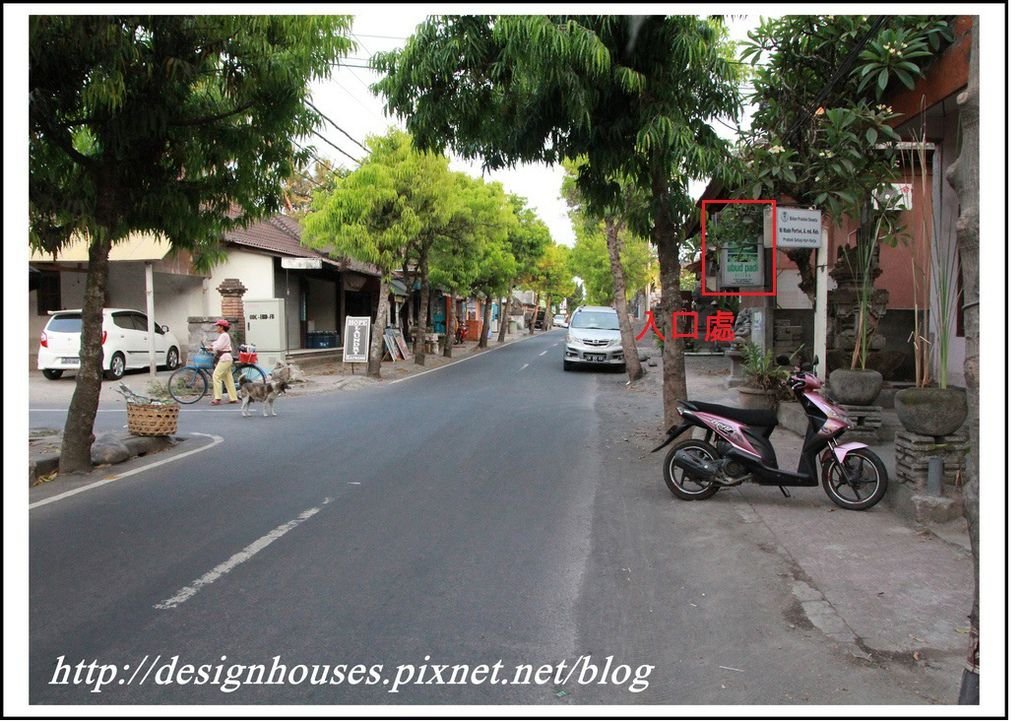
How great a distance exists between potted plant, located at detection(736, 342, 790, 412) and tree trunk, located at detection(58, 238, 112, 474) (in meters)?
9.07

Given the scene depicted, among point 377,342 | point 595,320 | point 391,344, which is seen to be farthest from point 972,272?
point 391,344

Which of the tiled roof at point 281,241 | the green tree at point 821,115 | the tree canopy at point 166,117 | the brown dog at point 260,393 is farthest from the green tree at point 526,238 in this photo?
the tree canopy at point 166,117

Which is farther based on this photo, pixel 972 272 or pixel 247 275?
pixel 247 275

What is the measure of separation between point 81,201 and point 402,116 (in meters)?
3.56

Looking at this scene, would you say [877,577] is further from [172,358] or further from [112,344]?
[172,358]

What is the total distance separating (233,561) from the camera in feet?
17.7

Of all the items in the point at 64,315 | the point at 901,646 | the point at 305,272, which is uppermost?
the point at 305,272

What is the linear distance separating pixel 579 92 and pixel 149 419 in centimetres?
683

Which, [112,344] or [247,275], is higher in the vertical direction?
[247,275]

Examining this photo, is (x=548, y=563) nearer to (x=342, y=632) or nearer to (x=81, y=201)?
(x=342, y=632)

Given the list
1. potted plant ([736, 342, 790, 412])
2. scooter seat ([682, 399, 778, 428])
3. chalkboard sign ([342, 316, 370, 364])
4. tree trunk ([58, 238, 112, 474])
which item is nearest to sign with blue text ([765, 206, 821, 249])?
potted plant ([736, 342, 790, 412])

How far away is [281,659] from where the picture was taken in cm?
388

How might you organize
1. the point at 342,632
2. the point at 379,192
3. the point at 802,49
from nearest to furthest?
the point at 342,632, the point at 802,49, the point at 379,192

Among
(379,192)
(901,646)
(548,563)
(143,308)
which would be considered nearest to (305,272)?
(143,308)
